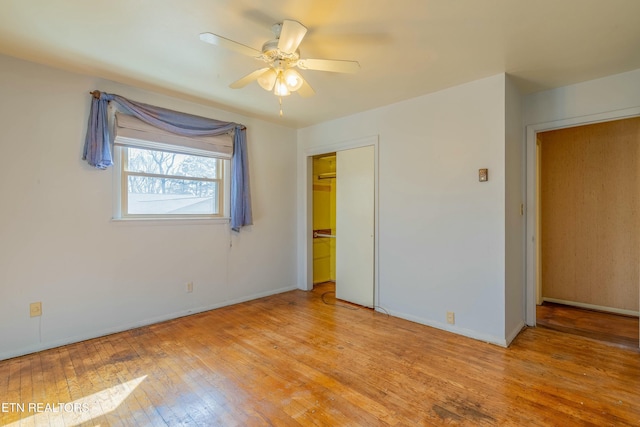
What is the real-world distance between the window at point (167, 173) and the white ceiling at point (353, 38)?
1.94ft

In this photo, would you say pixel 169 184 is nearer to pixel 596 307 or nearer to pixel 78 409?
pixel 78 409

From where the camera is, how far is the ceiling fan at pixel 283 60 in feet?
6.04

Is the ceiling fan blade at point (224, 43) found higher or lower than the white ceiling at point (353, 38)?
lower

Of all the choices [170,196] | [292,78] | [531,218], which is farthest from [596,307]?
[170,196]

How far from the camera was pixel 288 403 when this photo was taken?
201cm

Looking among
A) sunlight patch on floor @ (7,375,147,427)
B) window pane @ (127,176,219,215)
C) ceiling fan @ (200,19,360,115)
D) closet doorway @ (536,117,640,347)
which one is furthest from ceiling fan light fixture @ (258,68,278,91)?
closet doorway @ (536,117,640,347)

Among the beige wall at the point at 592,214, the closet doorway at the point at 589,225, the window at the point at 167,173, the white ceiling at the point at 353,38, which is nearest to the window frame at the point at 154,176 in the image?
the window at the point at 167,173

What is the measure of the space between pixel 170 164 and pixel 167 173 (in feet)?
0.36

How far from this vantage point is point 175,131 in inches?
136

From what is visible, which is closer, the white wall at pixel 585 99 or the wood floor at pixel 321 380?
the wood floor at pixel 321 380

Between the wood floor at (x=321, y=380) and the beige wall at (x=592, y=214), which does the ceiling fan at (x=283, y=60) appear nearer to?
the wood floor at (x=321, y=380)

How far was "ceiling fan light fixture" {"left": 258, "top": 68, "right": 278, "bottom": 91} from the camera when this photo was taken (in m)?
2.30

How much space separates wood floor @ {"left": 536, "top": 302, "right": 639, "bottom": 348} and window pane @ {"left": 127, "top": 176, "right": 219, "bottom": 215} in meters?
4.14

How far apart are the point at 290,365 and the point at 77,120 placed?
9.70 feet
